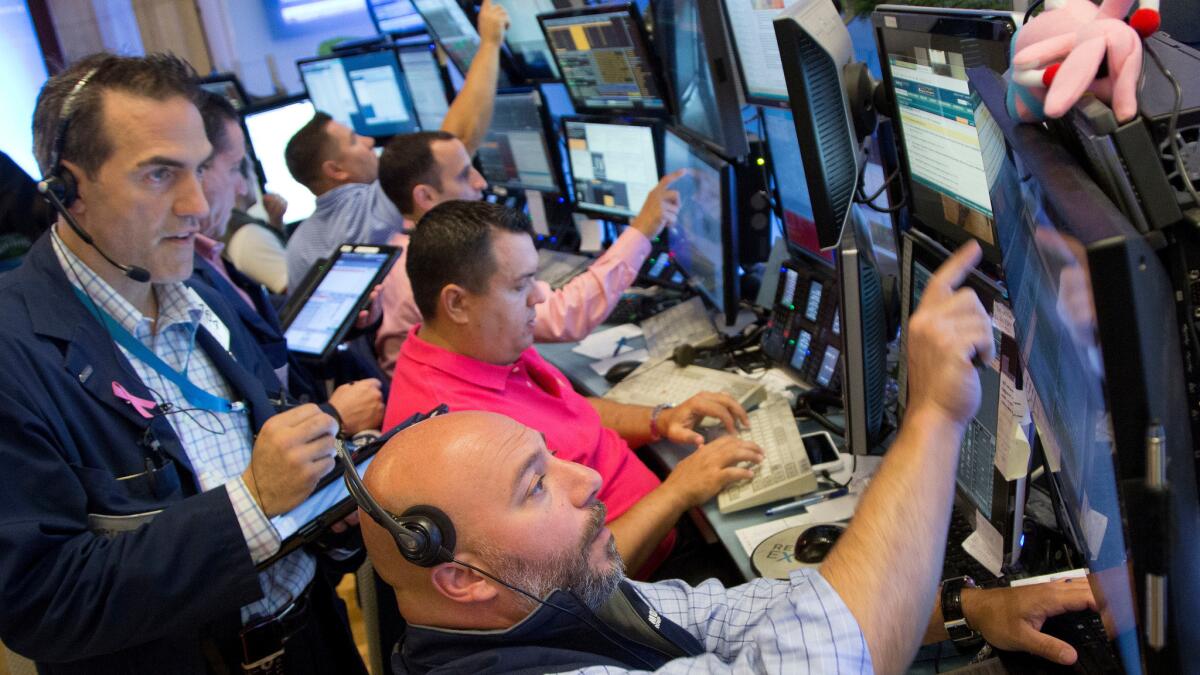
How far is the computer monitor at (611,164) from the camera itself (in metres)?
3.05

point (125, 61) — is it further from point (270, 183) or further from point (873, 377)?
point (270, 183)

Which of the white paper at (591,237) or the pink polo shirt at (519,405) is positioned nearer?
the pink polo shirt at (519,405)

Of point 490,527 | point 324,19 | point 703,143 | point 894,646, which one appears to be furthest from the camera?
point 324,19

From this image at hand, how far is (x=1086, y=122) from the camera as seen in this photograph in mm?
771

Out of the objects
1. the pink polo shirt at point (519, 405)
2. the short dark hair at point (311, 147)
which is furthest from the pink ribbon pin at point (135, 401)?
the short dark hair at point (311, 147)

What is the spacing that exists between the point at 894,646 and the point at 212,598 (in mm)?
983

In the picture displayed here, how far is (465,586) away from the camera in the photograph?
45.4 inches

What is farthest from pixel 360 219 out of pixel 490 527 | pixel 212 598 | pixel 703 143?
pixel 490 527

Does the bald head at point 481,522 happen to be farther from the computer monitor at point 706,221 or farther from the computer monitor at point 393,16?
the computer monitor at point 393,16

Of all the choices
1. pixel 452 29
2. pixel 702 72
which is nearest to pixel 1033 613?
pixel 702 72

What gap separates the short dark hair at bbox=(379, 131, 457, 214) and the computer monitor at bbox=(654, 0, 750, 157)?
32.2 inches

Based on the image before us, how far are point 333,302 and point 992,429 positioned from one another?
1781 millimetres

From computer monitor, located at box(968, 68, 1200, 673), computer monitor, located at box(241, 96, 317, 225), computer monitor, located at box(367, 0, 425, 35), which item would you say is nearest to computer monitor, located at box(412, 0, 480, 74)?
computer monitor, located at box(241, 96, 317, 225)

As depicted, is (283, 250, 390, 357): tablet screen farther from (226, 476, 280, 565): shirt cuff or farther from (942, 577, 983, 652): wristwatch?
(942, 577, 983, 652): wristwatch
